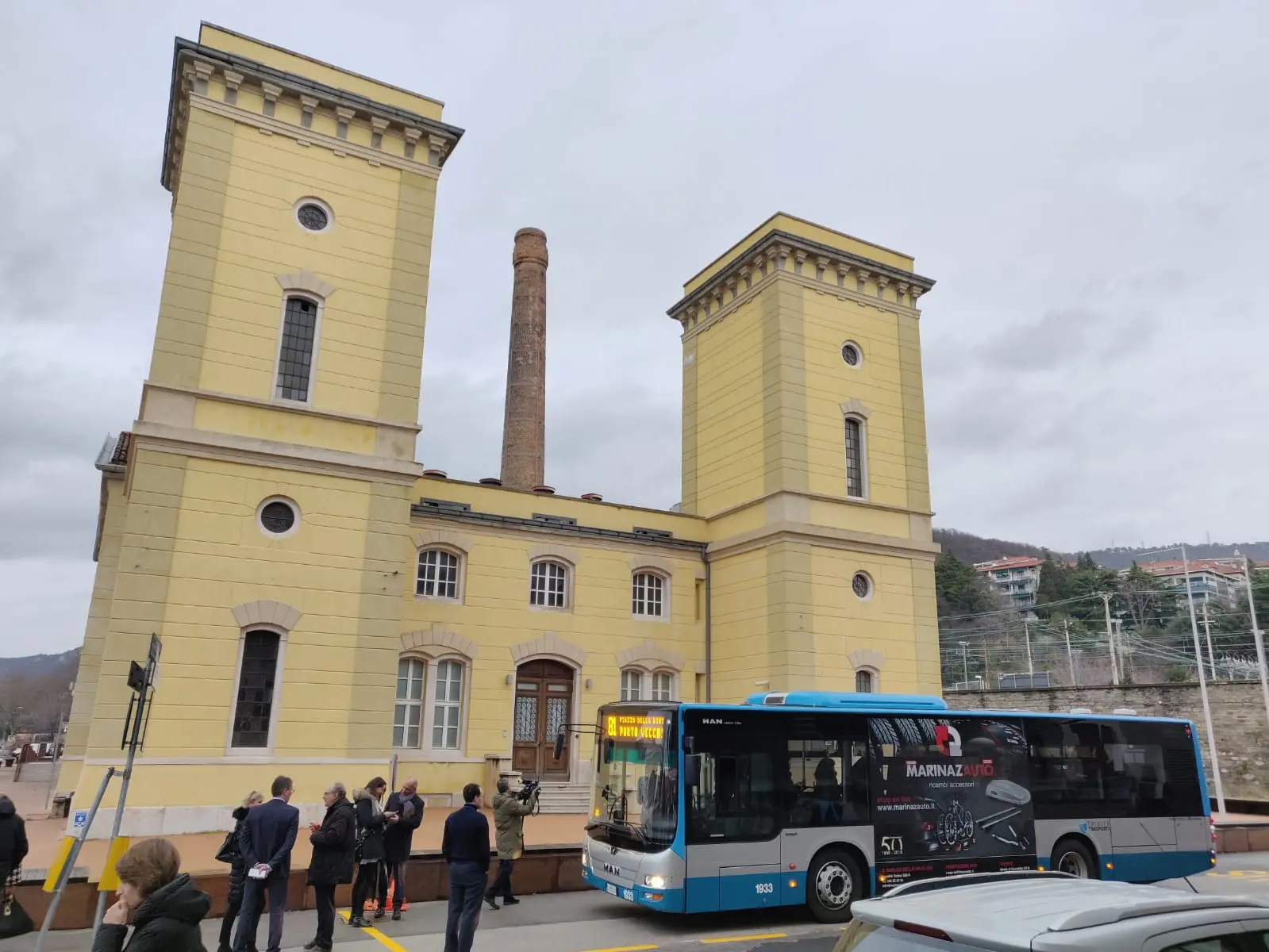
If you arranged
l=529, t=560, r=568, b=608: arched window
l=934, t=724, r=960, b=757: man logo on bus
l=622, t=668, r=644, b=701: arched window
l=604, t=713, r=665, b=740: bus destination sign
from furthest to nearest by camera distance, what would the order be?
l=622, t=668, r=644, b=701: arched window
l=529, t=560, r=568, b=608: arched window
l=934, t=724, r=960, b=757: man logo on bus
l=604, t=713, r=665, b=740: bus destination sign

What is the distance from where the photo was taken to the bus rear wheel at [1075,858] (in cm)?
1367

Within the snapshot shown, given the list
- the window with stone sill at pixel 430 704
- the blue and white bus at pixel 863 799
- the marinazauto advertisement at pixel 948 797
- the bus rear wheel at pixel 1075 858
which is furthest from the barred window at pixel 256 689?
the bus rear wheel at pixel 1075 858

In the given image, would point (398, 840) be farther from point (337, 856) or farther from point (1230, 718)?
point (1230, 718)

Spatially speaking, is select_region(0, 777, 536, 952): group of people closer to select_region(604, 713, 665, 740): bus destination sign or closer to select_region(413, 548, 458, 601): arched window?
select_region(604, 713, 665, 740): bus destination sign

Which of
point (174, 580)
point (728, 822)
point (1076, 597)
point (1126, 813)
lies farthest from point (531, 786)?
point (1076, 597)

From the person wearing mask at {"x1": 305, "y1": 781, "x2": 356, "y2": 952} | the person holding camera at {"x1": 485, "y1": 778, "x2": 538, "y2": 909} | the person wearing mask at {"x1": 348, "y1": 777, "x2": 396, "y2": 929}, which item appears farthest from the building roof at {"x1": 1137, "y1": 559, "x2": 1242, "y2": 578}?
the person wearing mask at {"x1": 305, "y1": 781, "x2": 356, "y2": 952}

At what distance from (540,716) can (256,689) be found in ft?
25.6

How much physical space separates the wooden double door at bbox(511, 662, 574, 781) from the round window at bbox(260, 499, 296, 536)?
289 inches

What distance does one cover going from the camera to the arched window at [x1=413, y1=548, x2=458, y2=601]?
72.0ft

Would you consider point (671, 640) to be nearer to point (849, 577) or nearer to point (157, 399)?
point (849, 577)

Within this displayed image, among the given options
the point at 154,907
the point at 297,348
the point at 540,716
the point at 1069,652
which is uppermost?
the point at 297,348

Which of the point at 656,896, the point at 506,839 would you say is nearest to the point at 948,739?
the point at 656,896

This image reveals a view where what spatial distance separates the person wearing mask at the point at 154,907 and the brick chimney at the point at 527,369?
28.0 metres

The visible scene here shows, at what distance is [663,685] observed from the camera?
24500 millimetres
